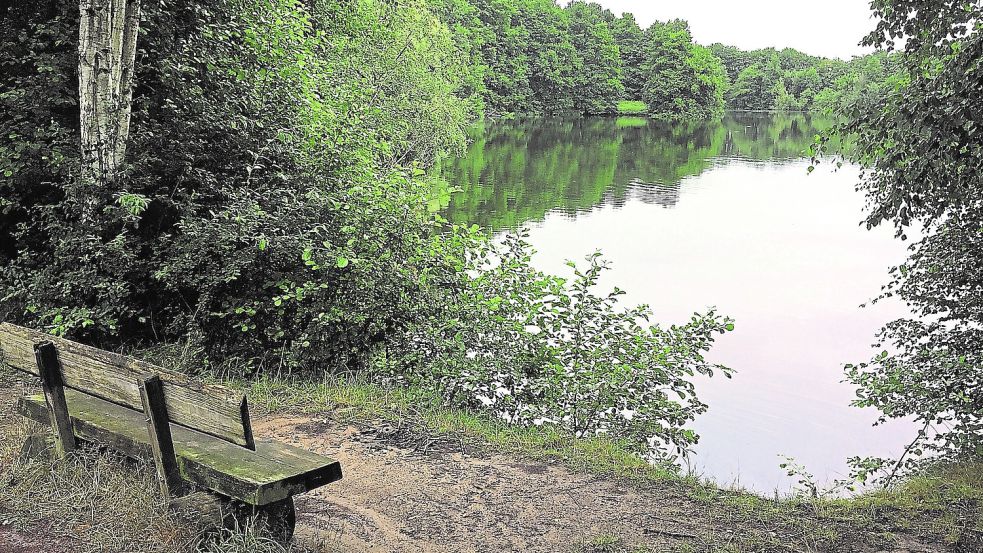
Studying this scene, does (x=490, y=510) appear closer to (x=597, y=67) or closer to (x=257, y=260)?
(x=257, y=260)

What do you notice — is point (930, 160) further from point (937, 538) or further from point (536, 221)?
point (536, 221)

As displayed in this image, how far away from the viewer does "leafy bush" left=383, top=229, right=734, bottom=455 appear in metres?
7.48

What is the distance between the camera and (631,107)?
341ft

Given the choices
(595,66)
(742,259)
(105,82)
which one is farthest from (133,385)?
(595,66)

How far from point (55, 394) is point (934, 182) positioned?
6161 mm

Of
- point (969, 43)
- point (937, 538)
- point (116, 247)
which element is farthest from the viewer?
point (116, 247)

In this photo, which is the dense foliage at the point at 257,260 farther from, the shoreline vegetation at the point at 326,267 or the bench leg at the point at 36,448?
the bench leg at the point at 36,448

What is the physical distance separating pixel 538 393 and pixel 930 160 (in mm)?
4090

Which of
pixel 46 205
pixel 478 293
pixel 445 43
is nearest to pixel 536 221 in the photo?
pixel 445 43

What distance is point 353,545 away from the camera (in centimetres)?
423

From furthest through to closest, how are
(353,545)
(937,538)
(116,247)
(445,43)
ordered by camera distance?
1. (445,43)
2. (116,247)
3. (937,538)
4. (353,545)

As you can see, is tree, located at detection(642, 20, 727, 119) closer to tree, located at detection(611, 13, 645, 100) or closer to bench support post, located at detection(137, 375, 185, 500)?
tree, located at detection(611, 13, 645, 100)

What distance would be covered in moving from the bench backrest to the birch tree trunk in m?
3.53

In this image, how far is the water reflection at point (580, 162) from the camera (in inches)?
1100
